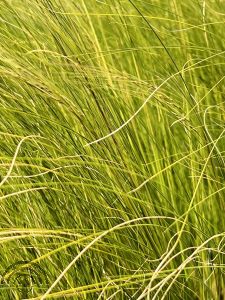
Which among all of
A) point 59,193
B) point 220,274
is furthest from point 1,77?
point 220,274

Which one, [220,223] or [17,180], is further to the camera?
Result: [220,223]

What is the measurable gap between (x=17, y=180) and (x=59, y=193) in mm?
83

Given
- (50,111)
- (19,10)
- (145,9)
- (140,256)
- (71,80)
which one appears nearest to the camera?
(140,256)

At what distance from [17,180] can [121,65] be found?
1.87ft

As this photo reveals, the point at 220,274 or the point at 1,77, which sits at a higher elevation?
the point at 1,77

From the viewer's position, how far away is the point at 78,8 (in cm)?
167

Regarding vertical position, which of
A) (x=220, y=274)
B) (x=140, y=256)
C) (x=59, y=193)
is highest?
(x=59, y=193)

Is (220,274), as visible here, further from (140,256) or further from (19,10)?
(19,10)

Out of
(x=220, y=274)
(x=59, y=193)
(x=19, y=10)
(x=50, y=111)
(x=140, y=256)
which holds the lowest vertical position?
(x=220, y=274)

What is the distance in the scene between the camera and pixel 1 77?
4.58ft

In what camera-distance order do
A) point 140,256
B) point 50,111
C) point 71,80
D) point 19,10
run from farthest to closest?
point 19,10 → point 71,80 → point 50,111 → point 140,256

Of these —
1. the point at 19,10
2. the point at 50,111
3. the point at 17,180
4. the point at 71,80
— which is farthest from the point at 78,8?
the point at 17,180

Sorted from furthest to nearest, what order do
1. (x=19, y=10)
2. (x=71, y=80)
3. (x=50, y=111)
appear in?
(x=19, y=10), (x=71, y=80), (x=50, y=111)

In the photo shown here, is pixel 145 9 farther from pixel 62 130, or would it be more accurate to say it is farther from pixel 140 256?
pixel 140 256
